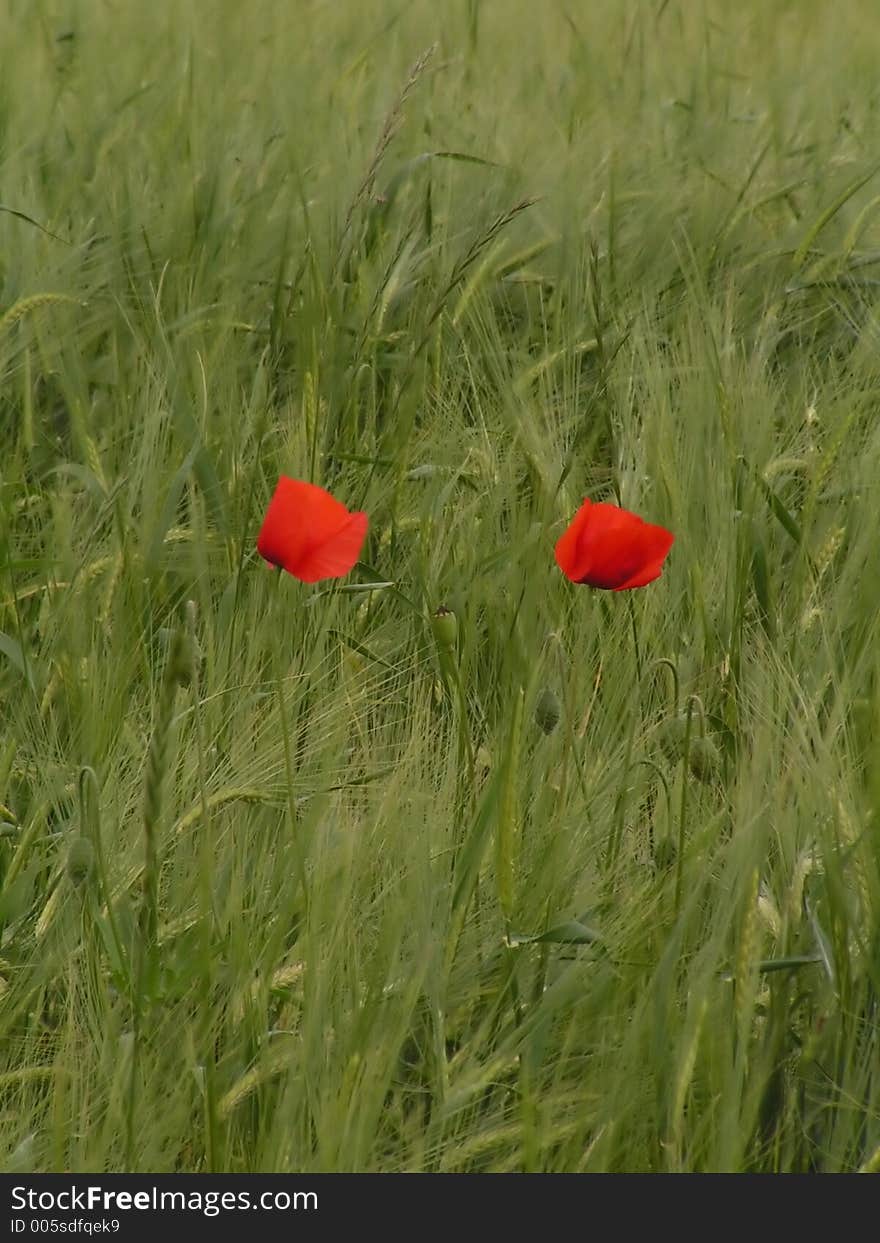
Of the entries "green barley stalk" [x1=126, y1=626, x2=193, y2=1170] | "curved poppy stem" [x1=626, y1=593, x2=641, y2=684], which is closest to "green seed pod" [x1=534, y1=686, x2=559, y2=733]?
"curved poppy stem" [x1=626, y1=593, x2=641, y2=684]

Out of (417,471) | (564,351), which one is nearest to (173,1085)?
(417,471)

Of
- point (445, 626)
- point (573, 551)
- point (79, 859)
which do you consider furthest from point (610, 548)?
point (79, 859)

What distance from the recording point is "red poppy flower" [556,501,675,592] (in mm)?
1120

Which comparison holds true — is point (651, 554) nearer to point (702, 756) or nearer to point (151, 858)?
point (702, 756)

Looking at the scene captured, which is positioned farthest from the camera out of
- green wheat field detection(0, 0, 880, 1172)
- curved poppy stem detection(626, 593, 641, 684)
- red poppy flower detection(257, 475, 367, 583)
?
curved poppy stem detection(626, 593, 641, 684)

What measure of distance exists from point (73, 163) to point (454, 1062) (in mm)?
1377

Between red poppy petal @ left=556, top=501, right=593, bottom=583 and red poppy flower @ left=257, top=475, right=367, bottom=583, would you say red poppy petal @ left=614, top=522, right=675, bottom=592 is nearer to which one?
red poppy petal @ left=556, top=501, right=593, bottom=583

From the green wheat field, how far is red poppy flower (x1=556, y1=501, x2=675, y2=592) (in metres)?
0.07

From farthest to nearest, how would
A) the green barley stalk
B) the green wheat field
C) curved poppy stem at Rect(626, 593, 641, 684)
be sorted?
curved poppy stem at Rect(626, 593, 641, 684)
the green wheat field
the green barley stalk

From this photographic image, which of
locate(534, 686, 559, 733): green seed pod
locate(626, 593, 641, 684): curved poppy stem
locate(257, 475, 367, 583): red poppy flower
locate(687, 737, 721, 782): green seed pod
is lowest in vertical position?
locate(626, 593, 641, 684): curved poppy stem

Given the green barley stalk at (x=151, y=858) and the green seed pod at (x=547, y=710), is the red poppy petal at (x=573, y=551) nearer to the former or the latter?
the green seed pod at (x=547, y=710)

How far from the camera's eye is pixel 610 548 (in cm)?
113
